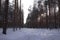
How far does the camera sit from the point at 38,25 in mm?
43156

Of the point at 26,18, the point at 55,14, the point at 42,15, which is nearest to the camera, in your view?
the point at 55,14

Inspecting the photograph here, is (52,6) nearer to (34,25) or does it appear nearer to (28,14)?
(34,25)

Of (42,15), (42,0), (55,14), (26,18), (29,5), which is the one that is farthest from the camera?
(26,18)

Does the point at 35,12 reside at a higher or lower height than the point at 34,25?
higher

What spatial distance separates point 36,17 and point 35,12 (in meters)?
2.76

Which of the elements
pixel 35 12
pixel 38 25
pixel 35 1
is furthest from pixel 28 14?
pixel 38 25

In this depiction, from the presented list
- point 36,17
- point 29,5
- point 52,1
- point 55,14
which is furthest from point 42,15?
point 52,1

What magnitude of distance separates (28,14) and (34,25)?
1279cm

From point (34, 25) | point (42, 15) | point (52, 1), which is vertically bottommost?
point (34, 25)

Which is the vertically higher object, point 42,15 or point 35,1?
point 35,1

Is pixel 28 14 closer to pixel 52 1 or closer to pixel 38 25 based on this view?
pixel 38 25

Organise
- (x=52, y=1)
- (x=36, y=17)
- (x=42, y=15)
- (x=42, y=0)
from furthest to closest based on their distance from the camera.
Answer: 1. (x=36, y=17)
2. (x=42, y=15)
3. (x=42, y=0)
4. (x=52, y=1)

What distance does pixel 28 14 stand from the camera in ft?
185

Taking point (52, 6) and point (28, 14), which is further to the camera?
point (28, 14)
